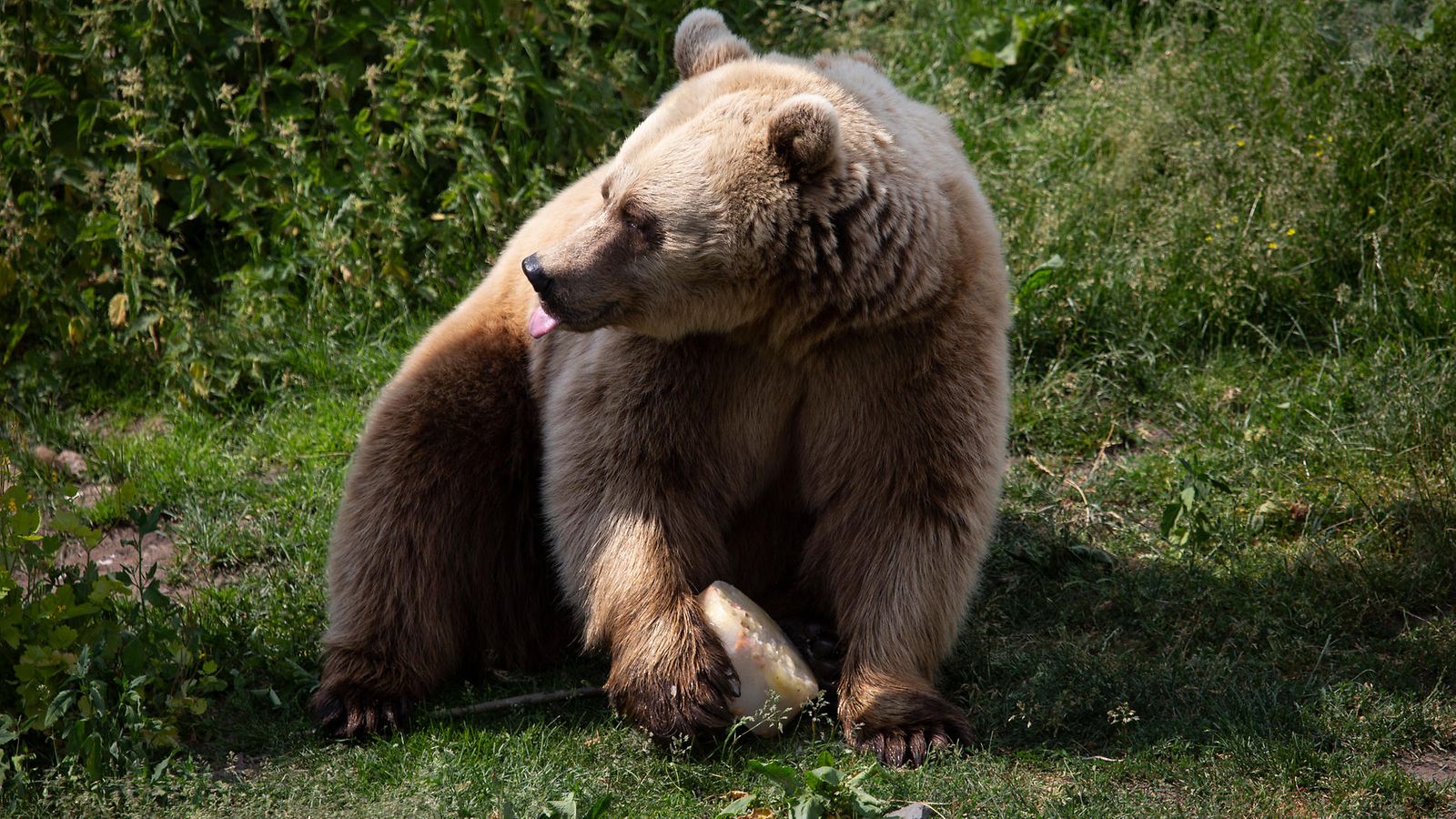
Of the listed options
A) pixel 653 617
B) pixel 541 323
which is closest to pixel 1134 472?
pixel 653 617

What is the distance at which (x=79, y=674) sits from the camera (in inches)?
159

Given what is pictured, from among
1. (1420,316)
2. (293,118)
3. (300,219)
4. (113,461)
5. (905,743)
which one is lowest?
(905,743)

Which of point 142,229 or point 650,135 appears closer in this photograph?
point 650,135

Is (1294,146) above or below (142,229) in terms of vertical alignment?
below

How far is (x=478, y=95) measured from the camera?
7.17 m

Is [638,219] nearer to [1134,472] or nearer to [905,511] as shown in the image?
[905,511]

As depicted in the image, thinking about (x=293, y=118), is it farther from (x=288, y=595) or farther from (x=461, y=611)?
(x=461, y=611)

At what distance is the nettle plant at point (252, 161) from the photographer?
6.61 m

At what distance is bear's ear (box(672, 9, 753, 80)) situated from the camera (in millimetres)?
4703

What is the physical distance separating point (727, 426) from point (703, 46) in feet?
4.24

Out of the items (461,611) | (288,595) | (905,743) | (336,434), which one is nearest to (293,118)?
(336,434)

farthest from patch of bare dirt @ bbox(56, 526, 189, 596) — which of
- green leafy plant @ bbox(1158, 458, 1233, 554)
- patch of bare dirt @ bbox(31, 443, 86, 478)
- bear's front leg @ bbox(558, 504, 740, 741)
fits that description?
green leafy plant @ bbox(1158, 458, 1233, 554)

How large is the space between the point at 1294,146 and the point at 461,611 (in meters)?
4.49

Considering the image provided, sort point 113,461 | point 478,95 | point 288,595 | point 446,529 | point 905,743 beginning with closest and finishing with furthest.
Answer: point 905,743, point 446,529, point 288,595, point 113,461, point 478,95
